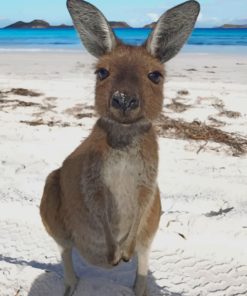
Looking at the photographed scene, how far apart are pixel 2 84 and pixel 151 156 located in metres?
7.61

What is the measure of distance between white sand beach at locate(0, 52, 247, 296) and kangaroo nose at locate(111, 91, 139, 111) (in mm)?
754

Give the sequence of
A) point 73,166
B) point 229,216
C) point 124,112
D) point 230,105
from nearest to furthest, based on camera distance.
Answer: point 124,112
point 73,166
point 229,216
point 230,105

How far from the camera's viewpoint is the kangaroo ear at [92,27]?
2.45 meters

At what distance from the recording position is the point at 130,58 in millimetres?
2580

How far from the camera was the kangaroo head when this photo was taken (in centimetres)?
233

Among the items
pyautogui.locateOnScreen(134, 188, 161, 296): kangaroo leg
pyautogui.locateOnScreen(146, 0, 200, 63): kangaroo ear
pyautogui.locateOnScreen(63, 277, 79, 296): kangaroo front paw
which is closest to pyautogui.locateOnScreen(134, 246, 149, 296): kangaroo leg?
pyautogui.locateOnScreen(134, 188, 161, 296): kangaroo leg

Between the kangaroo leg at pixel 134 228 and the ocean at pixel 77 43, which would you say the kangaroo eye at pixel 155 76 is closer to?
the kangaroo leg at pixel 134 228

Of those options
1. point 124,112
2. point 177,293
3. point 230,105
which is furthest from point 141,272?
point 230,105

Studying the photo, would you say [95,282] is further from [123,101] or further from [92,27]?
[92,27]

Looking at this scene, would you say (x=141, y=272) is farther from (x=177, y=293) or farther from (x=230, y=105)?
(x=230, y=105)

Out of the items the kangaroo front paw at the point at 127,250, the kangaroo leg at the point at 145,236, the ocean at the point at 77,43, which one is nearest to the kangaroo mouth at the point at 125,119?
the kangaroo leg at the point at 145,236

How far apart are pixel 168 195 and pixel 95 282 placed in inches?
55.3

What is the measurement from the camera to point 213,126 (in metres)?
6.16

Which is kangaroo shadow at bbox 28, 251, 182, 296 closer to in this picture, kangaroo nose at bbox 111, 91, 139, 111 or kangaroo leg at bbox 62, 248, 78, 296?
kangaroo leg at bbox 62, 248, 78, 296
